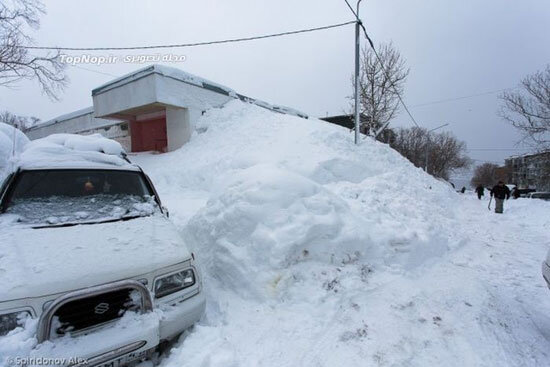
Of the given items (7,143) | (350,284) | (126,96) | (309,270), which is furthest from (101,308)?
(126,96)

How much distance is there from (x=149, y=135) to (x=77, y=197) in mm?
14039

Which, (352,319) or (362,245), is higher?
(362,245)

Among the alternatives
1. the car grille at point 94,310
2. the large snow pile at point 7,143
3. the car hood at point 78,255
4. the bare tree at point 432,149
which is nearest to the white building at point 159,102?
the large snow pile at point 7,143

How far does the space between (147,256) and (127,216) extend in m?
0.94

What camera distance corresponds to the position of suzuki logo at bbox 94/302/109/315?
2.21m

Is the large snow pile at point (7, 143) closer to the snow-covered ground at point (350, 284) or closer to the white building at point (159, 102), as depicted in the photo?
the snow-covered ground at point (350, 284)

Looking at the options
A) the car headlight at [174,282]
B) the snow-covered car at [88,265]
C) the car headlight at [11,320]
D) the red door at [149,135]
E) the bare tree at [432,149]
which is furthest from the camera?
the bare tree at [432,149]

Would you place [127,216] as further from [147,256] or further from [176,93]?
[176,93]

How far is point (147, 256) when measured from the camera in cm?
261

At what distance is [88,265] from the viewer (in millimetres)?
2301

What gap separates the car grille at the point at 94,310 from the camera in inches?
82.0

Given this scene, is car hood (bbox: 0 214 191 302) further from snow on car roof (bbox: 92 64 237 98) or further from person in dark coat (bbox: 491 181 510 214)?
person in dark coat (bbox: 491 181 510 214)

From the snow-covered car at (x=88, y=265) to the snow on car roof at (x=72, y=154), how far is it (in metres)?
0.03

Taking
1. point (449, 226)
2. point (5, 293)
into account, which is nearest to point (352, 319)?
point (5, 293)
